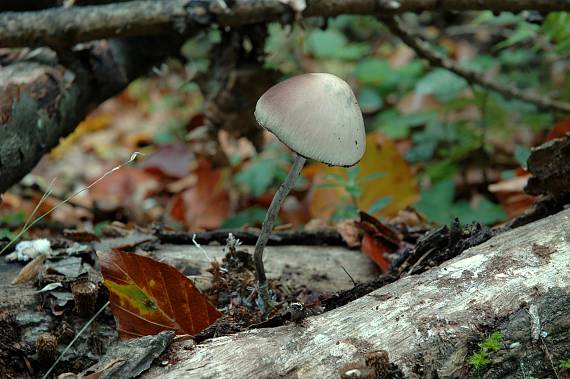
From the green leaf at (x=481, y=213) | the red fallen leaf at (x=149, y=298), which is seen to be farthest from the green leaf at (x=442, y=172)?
the red fallen leaf at (x=149, y=298)

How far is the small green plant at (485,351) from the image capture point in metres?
1.68

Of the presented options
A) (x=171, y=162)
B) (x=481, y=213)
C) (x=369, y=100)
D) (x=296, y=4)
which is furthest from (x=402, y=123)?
(x=296, y=4)

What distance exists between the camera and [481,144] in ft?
12.1

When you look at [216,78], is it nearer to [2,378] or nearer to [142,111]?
[2,378]

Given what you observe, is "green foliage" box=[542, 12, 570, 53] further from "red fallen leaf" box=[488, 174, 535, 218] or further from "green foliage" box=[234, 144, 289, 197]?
"green foliage" box=[234, 144, 289, 197]

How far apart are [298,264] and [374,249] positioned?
312mm

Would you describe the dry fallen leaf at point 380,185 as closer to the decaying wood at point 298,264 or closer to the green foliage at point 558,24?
the decaying wood at point 298,264

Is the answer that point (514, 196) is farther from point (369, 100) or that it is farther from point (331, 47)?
point (331, 47)

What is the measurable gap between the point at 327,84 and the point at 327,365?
79cm

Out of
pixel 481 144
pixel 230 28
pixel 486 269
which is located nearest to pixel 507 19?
pixel 481 144

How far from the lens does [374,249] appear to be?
99.3 inches

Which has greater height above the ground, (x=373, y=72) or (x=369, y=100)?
(x=373, y=72)

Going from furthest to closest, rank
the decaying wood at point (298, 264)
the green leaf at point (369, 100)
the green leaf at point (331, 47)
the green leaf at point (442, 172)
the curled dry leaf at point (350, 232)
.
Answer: the green leaf at point (331, 47) → the green leaf at point (369, 100) → the green leaf at point (442, 172) → the curled dry leaf at point (350, 232) → the decaying wood at point (298, 264)

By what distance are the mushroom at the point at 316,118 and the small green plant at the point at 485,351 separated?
0.61m
